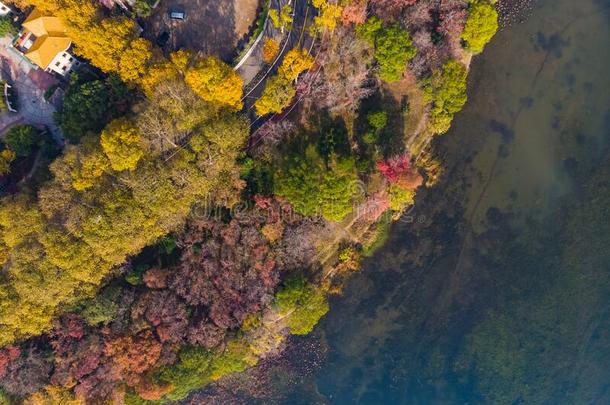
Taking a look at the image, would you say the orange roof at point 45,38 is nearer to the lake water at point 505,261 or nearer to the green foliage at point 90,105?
the green foliage at point 90,105

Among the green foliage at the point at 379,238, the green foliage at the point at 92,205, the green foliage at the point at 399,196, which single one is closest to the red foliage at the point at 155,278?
the green foliage at the point at 92,205

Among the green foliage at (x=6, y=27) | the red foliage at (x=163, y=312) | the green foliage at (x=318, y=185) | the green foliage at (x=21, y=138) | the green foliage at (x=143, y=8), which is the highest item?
the green foliage at (x=143, y=8)

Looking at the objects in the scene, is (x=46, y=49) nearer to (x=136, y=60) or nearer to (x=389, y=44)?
(x=136, y=60)

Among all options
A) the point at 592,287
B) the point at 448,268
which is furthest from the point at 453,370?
the point at 592,287

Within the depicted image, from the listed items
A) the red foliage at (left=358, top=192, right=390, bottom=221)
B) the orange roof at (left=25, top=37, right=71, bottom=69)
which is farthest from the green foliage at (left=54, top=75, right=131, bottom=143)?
the red foliage at (left=358, top=192, right=390, bottom=221)

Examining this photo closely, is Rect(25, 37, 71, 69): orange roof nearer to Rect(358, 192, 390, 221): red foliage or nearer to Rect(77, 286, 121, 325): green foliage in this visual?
Rect(77, 286, 121, 325): green foliage
